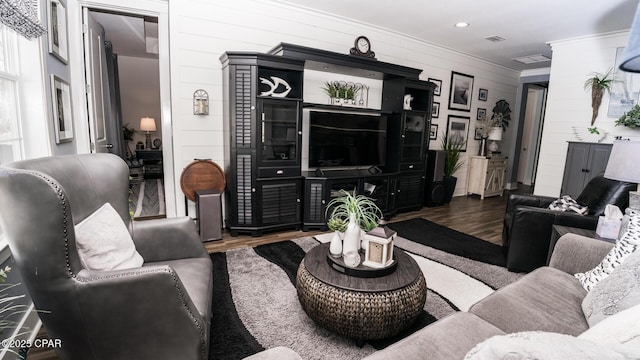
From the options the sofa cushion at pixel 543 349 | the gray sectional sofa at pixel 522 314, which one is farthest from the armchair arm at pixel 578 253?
the sofa cushion at pixel 543 349

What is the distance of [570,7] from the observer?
353 cm

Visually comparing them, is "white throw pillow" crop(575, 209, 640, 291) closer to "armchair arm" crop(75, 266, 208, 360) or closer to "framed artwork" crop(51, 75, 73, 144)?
"armchair arm" crop(75, 266, 208, 360)

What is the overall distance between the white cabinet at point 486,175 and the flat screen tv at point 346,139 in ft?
8.71

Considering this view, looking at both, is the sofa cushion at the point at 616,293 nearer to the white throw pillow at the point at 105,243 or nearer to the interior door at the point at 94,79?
the white throw pillow at the point at 105,243

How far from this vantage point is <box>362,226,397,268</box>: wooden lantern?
176 cm

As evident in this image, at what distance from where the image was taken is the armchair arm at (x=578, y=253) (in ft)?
5.77

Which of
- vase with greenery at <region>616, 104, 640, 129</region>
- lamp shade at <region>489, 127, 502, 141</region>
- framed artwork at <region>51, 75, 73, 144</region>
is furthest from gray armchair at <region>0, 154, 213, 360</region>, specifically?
lamp shade at <region>489, 127, 502, 141</region>

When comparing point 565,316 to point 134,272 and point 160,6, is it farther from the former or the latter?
point 160,6

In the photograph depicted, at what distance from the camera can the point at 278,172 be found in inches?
140

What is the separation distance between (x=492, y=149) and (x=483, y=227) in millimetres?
2732

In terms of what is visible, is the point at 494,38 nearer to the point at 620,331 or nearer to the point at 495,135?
the point at 495,135

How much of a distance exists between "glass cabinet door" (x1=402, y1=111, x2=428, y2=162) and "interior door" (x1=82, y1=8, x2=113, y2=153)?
3.82m

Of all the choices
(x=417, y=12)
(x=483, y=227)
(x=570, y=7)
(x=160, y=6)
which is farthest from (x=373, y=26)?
(x=483, y=227)

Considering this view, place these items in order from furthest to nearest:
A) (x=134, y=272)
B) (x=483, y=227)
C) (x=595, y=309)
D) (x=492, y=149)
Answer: (x=492, y=149) < (x=483, y=227) < (x=595, y=309) < (x=134, y=272)
